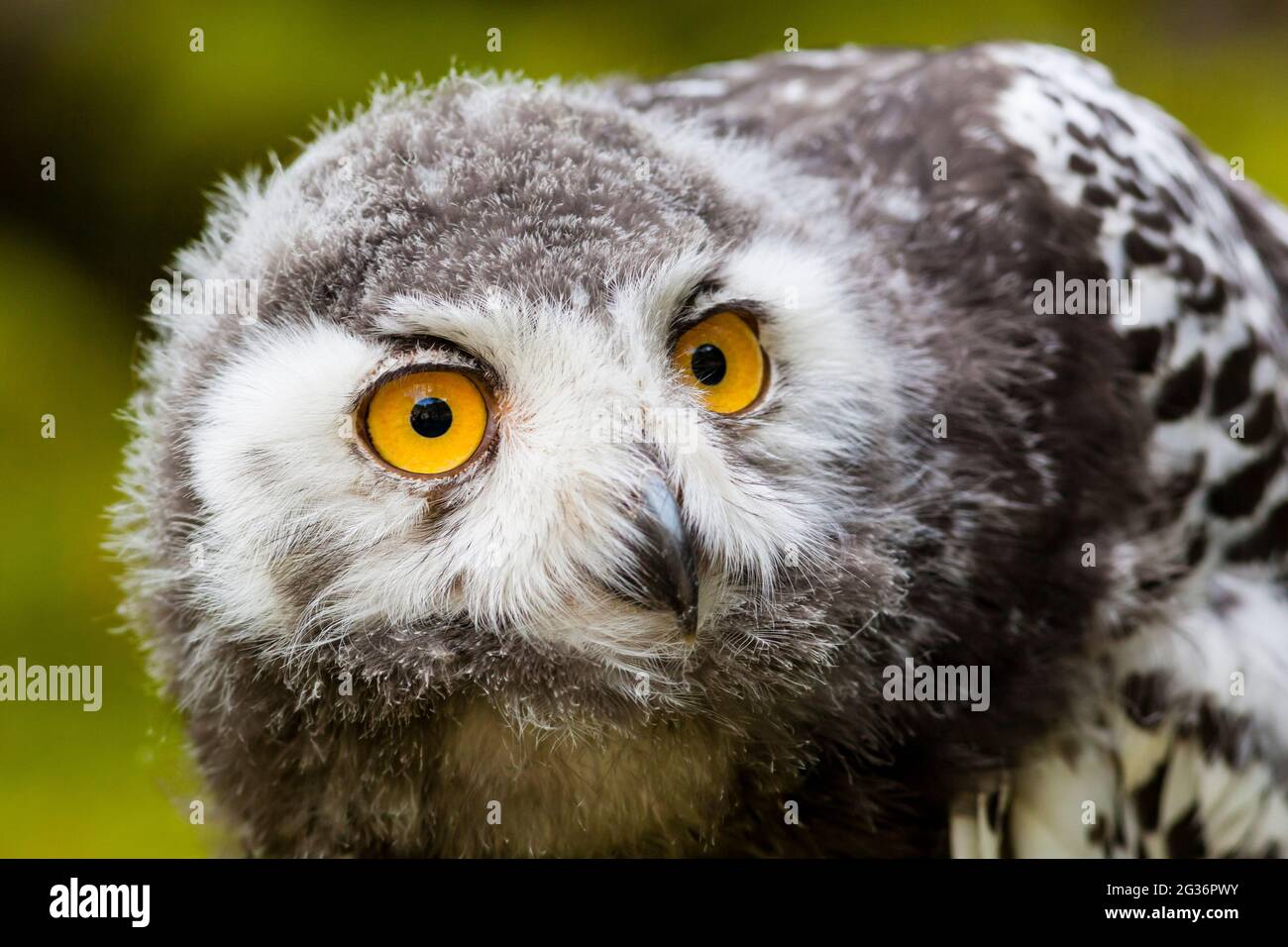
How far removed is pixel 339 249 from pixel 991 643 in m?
1.26

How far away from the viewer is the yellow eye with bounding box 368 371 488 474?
171 centimetres

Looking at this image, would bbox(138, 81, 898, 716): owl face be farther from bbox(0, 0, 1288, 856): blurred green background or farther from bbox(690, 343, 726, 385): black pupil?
bbox(0, 0, 1288, 856): blurred green background

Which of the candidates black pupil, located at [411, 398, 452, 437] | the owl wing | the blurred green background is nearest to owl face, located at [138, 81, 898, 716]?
black pupil, located at [411, 398, 452, 437]

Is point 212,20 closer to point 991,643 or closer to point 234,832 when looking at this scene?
point 234,832

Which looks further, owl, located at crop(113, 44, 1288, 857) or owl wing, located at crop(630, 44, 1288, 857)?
owl wing, located at crop(630, 44, 1288, 857)

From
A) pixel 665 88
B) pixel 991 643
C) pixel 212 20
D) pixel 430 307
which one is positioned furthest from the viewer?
pixel 212 20

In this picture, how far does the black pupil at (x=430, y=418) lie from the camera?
67.7 inches

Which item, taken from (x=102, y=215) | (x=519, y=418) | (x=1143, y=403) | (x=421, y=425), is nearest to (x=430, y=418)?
(x=421, y=425)

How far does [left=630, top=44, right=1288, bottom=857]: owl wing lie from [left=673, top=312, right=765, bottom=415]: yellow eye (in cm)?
53

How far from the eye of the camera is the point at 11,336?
4.00 metres

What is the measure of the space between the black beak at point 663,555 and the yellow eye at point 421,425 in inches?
10.1

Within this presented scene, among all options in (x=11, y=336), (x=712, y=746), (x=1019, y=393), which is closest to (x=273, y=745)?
(x=712, y=746)

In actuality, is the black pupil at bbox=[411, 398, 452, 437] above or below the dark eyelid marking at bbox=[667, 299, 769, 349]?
below

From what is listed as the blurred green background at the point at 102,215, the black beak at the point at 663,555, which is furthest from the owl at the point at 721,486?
the blurred green background at the point at 102,215
